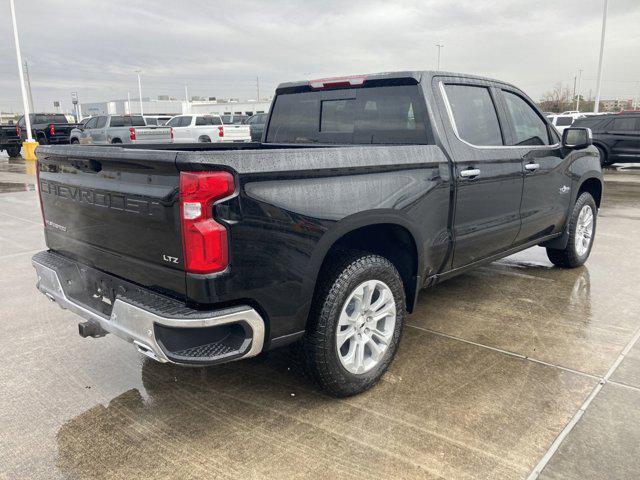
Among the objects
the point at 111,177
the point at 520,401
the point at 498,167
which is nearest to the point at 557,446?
the point at 520,401

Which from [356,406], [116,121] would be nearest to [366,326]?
[356,406]

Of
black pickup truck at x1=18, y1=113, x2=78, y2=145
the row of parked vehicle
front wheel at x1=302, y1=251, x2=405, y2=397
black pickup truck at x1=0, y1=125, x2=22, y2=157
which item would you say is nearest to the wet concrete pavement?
front wheel at x1=302, y1=251, x2=405, y2=397

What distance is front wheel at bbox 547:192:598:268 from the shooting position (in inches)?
208

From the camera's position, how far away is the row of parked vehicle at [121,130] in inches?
899

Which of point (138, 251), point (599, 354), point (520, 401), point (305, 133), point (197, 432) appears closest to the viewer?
point (138, 251)

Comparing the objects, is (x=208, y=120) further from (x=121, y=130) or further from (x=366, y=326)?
(x=366, y=326)

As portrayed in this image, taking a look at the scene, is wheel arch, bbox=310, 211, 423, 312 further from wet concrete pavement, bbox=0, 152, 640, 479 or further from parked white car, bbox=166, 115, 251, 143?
parked white car, bbox=166, 115, 251, 143

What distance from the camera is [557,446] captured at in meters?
2.58

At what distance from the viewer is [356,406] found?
2992 mm

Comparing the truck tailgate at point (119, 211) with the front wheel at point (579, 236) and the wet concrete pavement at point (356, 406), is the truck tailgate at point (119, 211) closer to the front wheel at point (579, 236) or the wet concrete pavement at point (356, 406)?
the wet concrete pavement at point (356, 406)

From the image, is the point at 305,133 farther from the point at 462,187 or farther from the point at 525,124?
the point at 525,124

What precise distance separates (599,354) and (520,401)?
37.0 inches

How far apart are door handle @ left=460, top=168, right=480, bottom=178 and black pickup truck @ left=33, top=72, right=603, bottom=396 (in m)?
0.01

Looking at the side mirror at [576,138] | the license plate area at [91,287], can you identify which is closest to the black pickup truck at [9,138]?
the license plate area at [91,287]
